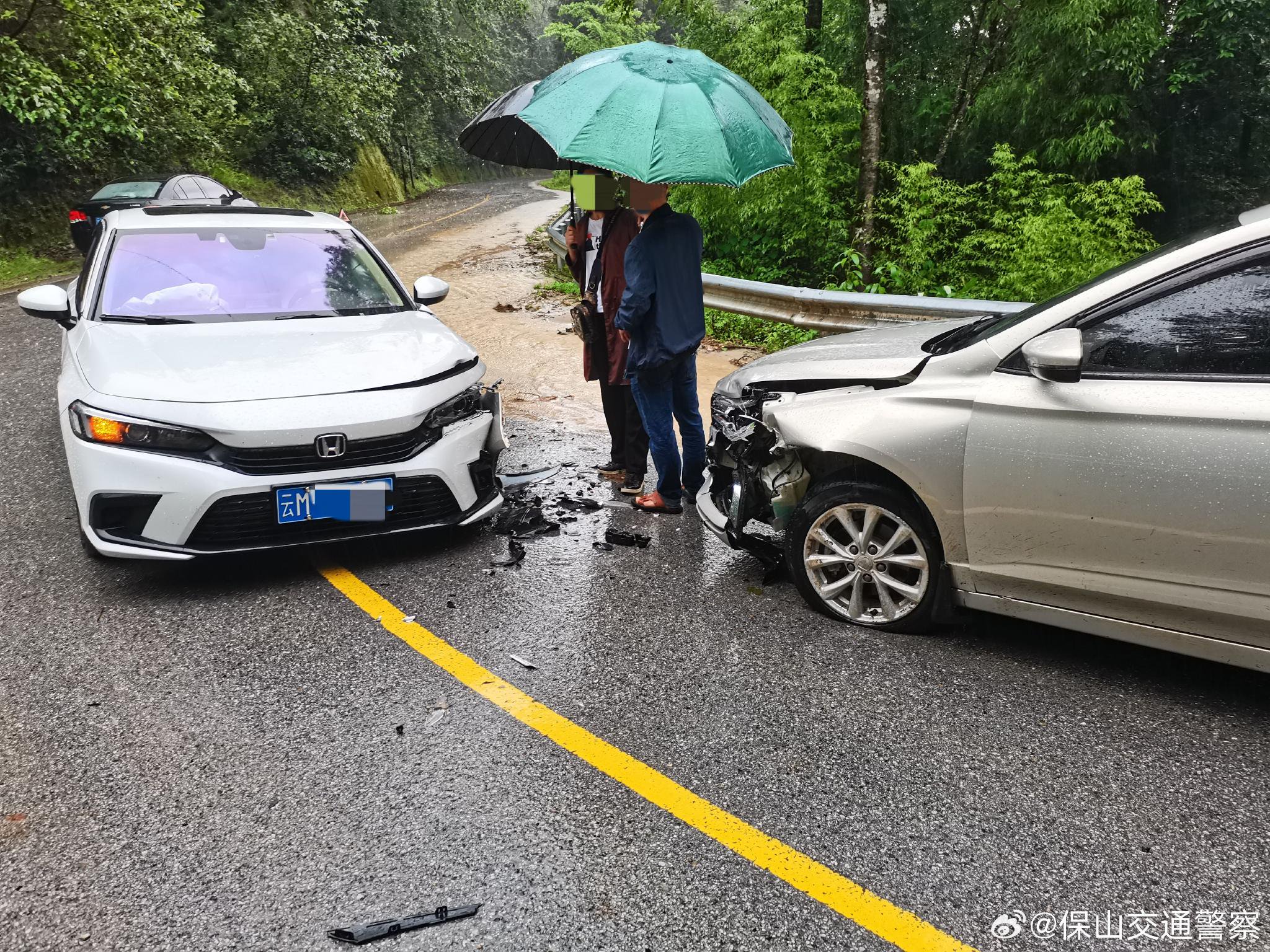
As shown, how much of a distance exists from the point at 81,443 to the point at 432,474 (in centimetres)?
149

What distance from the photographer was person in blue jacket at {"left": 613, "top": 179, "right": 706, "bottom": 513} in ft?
15.4

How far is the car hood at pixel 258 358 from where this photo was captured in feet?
13.4

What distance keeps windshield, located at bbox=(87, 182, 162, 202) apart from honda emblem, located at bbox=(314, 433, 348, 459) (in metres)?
13.0

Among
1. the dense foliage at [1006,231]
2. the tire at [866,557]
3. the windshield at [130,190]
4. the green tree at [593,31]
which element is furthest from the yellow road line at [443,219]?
the tire at [866,557]

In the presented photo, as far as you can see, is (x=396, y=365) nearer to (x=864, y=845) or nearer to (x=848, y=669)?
(x=848, y=669)

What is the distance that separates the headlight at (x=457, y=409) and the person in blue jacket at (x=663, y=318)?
84cm

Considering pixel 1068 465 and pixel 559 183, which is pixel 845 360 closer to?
pixel 1068 465

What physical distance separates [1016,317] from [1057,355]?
68 centimetres

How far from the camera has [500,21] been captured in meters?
48.6

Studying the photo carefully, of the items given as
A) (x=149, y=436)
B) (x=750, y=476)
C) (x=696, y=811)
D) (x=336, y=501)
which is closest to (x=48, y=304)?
(x=149, y=436)

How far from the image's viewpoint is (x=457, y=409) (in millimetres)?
4602

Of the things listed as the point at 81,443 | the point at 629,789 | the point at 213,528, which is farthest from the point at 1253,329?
the point at 81,443

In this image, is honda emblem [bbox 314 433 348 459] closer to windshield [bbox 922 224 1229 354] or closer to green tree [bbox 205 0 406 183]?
windshield [bbox 922 224 1229 354]

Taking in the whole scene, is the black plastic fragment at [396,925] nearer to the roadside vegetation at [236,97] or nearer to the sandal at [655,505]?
the sandal at [655,505]
